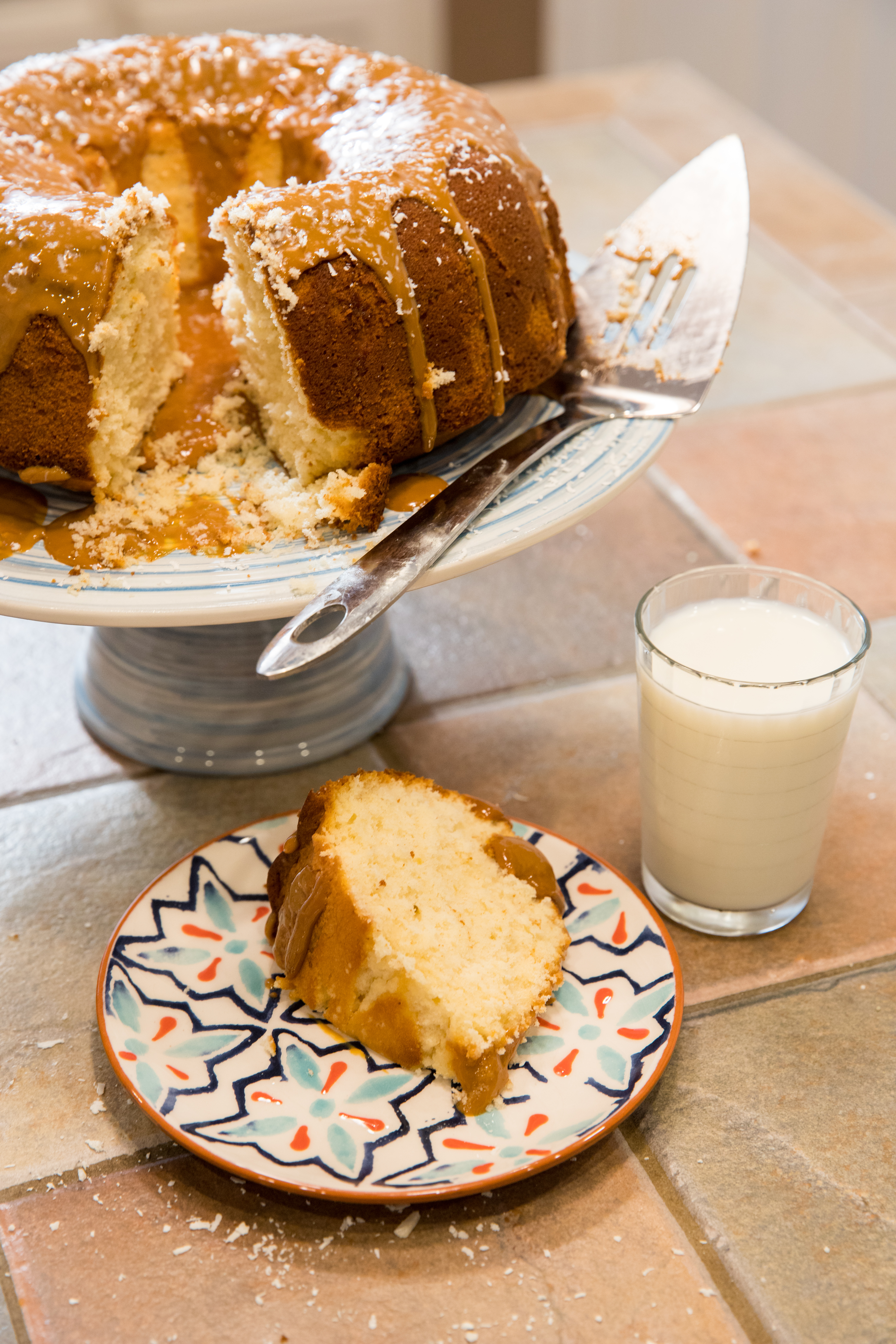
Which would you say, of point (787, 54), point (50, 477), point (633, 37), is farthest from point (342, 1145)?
point (633, 37)

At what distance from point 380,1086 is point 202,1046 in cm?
13

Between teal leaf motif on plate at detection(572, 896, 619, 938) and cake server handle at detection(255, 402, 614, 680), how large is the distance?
0.92 ft

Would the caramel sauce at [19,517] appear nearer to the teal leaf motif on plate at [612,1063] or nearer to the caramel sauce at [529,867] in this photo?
the caramel sauce at [529,867]

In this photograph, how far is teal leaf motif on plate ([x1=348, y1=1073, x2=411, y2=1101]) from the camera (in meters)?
0.87

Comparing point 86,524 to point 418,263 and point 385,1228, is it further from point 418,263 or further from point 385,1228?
point 385,1228

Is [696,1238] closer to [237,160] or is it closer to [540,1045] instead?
[540,1045]

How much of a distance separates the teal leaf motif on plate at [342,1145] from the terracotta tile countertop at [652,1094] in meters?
0.05

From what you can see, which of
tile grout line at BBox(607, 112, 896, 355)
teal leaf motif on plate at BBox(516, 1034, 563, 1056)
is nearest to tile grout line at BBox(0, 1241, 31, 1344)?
teal leaf motif on plate at BBox(516, 1034, 563, 1056)

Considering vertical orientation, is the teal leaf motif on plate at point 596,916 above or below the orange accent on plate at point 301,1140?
above

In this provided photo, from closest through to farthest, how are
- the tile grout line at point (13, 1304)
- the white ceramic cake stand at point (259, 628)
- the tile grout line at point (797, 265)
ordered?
the tile grout line at point (13, 1304) < the white ceramic cake stand at point (259, 628) < the tile grout line at point (797, 265)

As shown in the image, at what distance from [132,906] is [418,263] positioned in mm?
583

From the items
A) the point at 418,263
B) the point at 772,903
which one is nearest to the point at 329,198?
the point at 418,263

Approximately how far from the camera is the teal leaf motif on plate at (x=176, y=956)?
0.96 meters

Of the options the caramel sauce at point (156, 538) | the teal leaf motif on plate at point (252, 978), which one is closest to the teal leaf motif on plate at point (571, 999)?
the teal leaf motif on plate at point (252, 978)
